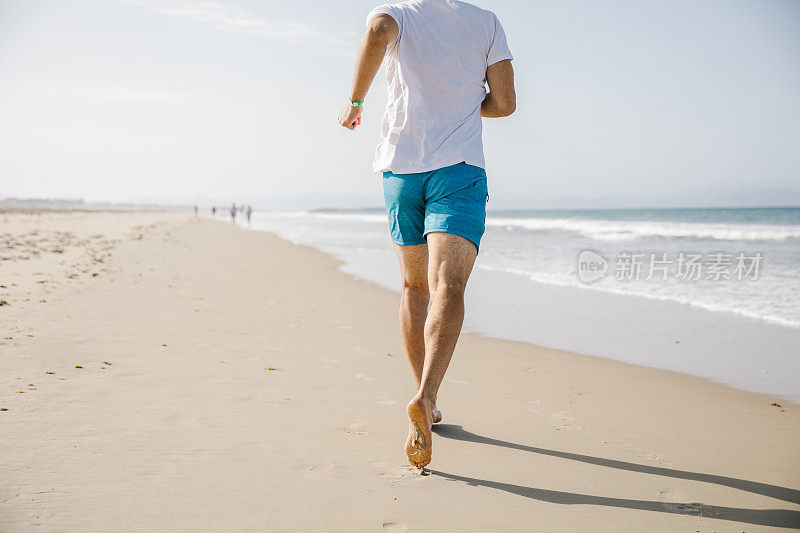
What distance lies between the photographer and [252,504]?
1.78 metres

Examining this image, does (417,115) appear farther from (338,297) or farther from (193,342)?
(338,297)

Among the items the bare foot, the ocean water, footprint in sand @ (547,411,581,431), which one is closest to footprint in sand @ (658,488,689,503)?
footprint in sand @ (547,411,581,431)

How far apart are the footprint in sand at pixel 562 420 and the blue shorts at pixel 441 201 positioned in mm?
1100

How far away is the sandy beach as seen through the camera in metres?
1.75

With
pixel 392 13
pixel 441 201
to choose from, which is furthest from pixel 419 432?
pixel 392 13

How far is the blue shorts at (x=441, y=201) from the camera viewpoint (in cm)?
198

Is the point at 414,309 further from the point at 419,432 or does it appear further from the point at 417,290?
the point at 419,432

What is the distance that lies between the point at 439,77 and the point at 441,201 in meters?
0.46

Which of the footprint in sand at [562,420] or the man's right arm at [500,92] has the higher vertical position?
the man's right arm at [500,92]

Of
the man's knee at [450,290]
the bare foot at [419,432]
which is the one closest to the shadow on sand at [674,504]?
the bare foot at [419,432]

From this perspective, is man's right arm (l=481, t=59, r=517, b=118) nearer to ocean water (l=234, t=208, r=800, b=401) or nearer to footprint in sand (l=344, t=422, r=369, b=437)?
footprint in sand (l=344, t=422, r=369, b=437)

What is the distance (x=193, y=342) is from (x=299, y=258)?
8.85 m

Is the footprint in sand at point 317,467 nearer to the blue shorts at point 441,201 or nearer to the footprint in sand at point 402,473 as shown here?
the footprint in sand at point 402,473

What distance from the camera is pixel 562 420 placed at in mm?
2697
